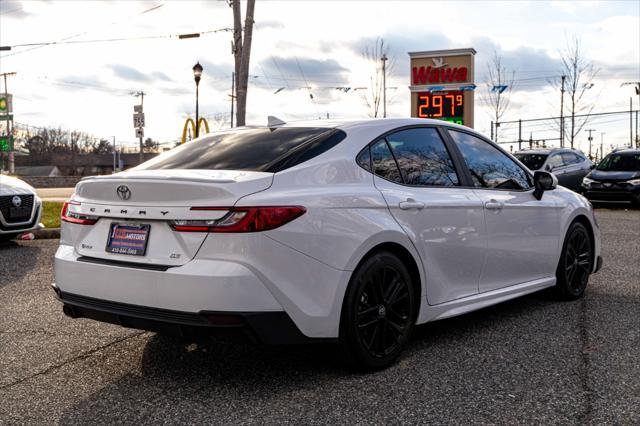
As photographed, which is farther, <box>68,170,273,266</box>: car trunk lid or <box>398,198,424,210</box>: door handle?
<box>398,198,424,210</box>: door handle

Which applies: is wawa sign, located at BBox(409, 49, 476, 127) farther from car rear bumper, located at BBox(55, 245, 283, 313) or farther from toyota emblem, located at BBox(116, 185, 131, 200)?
car rear bumper, located at BBox(55, 245, 283, 313)

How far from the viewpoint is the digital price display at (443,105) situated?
21859mm

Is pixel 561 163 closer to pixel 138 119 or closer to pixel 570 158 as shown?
pixel 570 158

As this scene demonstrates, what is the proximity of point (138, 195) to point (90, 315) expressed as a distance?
737mm

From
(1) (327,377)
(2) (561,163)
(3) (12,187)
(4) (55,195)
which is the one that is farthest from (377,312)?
(4) (55,195)

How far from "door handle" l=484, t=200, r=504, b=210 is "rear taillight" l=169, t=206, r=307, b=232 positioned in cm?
200

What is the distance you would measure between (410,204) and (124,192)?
1712 millimetres

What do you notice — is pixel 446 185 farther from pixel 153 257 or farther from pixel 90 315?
pixel 90 315

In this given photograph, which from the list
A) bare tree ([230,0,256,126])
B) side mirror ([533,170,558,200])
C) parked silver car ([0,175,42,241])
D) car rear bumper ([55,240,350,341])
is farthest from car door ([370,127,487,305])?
bare tree ([230,0,256,126])

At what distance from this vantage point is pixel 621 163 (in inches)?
750

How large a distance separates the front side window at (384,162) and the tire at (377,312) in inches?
20.9

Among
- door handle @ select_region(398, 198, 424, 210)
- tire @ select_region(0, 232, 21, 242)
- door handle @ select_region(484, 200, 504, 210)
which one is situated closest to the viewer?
door handle @ select_region(398, 198, 424, 210)

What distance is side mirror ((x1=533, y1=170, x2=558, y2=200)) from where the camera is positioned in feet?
18.5

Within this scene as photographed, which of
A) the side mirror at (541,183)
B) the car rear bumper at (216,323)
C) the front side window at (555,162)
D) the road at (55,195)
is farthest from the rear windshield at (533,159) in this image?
the car rear bumper at (216,323)
